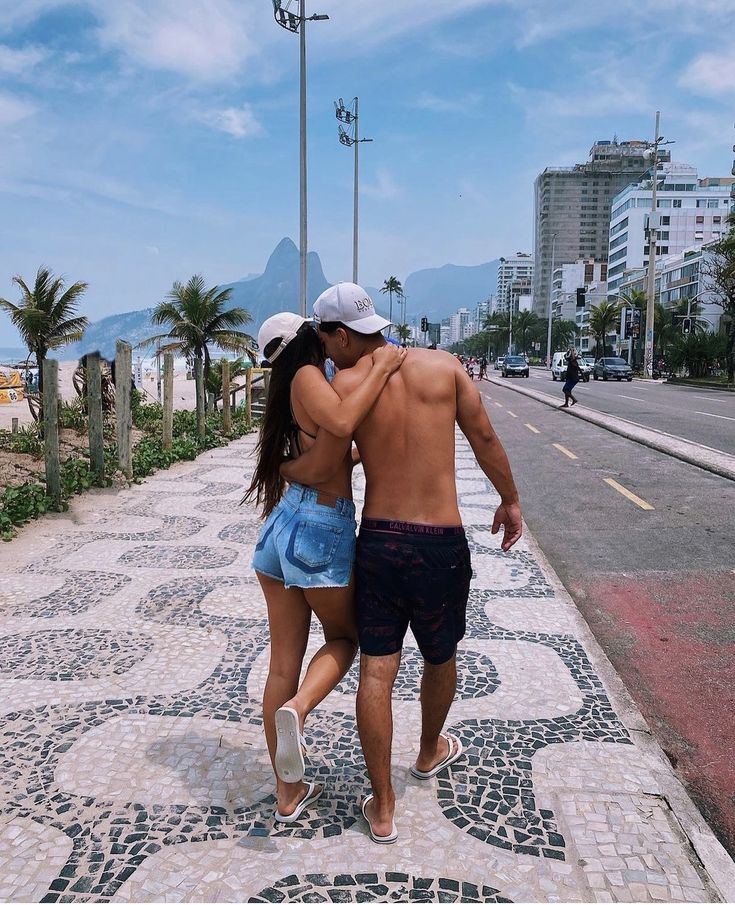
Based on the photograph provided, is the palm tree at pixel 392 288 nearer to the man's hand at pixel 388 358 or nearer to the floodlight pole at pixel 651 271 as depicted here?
the floodlight pole at pixel 651 271

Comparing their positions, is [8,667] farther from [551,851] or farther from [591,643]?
[591,643]

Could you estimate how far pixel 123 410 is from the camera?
9.45 m

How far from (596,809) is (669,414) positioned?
1761 centimetres

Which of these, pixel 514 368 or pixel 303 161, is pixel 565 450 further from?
pixel 514 368

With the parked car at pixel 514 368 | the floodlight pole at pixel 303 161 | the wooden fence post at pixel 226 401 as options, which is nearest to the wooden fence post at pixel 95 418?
the wooden fence post at pixel 226 401

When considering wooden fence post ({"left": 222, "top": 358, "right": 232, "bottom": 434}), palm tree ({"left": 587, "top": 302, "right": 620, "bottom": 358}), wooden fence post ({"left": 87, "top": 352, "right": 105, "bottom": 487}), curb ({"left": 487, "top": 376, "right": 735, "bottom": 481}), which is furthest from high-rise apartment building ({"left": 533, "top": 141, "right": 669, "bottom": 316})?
wooden fence post ({"left": 87, "top": 352, "right": 105, "bottom": 487})

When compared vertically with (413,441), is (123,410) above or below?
below

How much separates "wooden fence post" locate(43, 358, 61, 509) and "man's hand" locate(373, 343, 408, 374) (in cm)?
623

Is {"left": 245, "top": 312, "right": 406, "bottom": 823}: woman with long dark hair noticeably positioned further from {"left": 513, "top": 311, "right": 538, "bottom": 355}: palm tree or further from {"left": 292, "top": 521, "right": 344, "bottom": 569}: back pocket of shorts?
{"left": 513, "top": 311, "right": 538, "bottom": 355}: palm tree

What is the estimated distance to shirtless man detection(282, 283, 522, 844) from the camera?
2.42m

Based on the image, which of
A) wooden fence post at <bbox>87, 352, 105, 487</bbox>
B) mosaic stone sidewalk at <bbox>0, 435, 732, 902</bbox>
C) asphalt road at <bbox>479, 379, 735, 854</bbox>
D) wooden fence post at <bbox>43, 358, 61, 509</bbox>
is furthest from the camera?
wooden fence post at <bbox>87, 352, 105, 487</bbox>

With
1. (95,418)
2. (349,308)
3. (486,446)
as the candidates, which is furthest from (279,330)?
(95,418)

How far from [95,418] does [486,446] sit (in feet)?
24.8

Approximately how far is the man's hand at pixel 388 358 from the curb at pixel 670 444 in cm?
803
